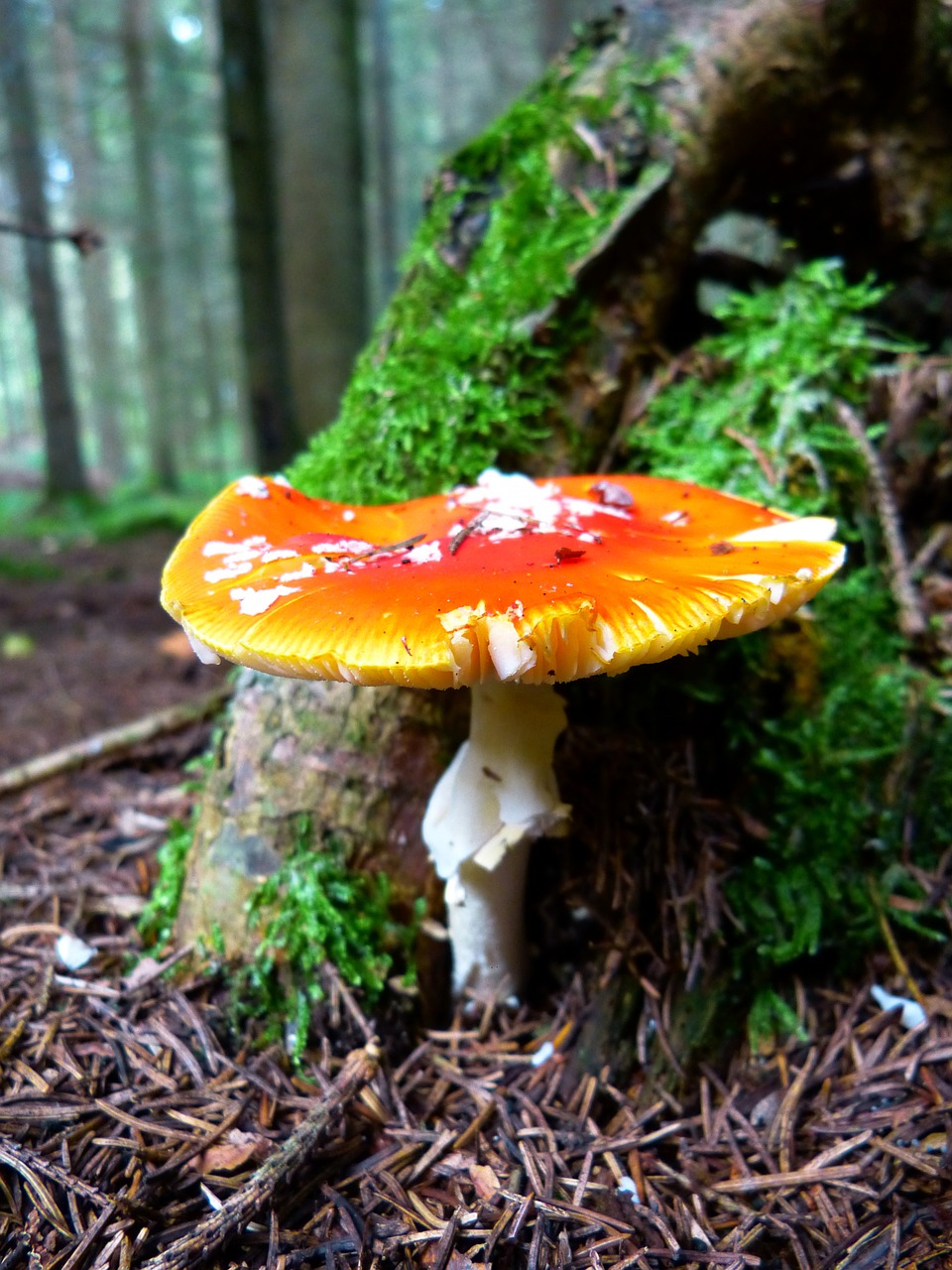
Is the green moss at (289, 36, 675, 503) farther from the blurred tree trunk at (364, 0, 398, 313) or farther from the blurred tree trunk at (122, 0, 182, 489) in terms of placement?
the blurred tree trunk at (364, 0, 398, 313)

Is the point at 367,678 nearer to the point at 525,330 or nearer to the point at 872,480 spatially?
the point at 525,330

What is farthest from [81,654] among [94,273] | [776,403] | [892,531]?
[94,273]

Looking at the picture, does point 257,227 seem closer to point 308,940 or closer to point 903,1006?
point 308,940

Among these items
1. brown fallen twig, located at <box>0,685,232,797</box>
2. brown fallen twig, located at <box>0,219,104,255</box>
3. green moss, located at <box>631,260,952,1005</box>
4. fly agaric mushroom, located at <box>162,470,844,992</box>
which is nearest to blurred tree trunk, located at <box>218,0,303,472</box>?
brown fallen twig, located at <box>0,685,232,797</box>

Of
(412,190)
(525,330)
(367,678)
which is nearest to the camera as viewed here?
(367,678)

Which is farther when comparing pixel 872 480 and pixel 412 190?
pixel 412 190

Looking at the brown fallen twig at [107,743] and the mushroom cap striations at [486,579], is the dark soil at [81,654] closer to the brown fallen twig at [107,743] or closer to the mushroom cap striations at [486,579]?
the brown fallen twig at [107,743]

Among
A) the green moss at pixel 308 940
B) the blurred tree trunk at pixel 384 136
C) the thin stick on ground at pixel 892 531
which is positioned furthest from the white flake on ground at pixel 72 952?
the blurred tree trunk at pixel 384 136

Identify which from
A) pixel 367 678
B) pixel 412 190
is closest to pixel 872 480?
pixel 367 678
